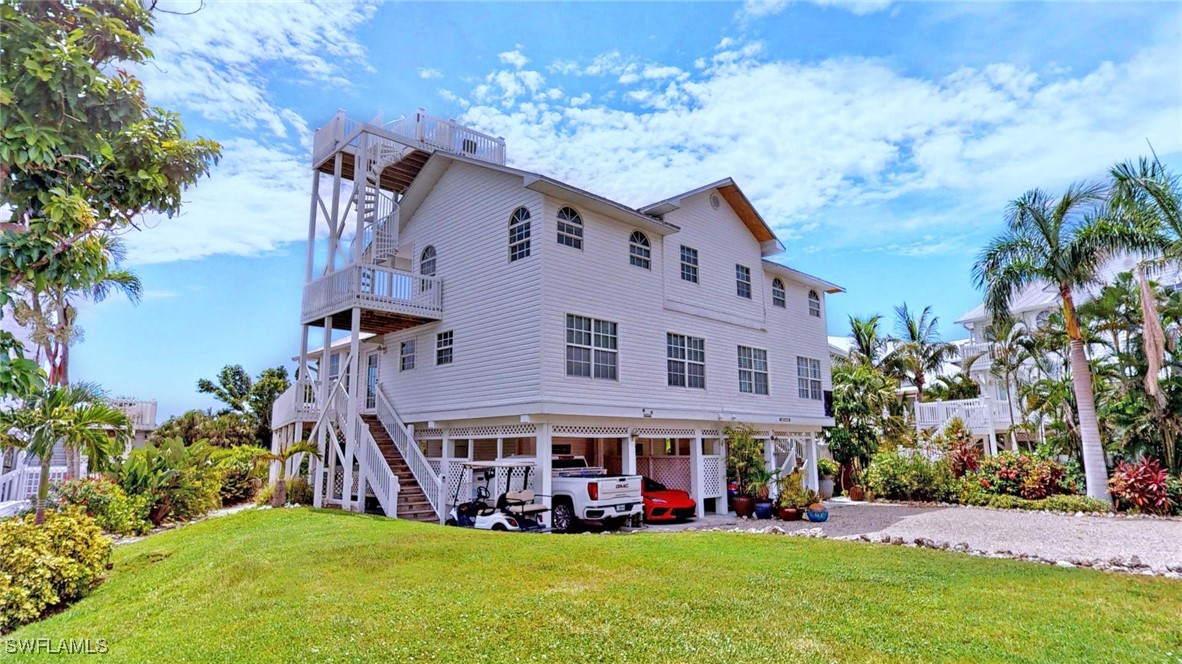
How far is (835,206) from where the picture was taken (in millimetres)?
19062

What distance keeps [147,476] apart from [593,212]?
1291 cm

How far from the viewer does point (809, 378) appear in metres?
23.3

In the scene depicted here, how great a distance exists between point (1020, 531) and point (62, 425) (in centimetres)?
1909

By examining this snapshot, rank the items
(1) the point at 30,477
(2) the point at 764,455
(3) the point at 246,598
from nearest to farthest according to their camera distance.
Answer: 1. (3) the point at 246,598
2. (1) the point at 30,477
3. (2) the point at 764,455

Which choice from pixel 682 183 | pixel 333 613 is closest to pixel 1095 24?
pixel 682 183

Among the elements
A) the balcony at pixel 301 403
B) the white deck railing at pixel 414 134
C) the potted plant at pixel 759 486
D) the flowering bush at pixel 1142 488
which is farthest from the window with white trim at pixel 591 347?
the flowering bush at pixel 1142 488

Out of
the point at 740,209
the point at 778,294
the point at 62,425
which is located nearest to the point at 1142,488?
the point at 778,294

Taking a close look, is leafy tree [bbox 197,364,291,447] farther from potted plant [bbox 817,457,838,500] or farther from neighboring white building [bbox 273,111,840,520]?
potted plant [bbox 817,457,838,500]

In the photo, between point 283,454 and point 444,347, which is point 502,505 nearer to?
point 444,347

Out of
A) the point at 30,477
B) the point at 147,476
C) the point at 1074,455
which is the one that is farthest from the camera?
the point at 1074,455

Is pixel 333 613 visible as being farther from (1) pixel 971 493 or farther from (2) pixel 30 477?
(1) pixel 971 493

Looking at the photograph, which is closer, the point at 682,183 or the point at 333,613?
the point at 333,613

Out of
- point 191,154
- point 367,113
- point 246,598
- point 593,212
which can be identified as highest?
point 367,113

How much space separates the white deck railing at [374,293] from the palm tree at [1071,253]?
651 inches
